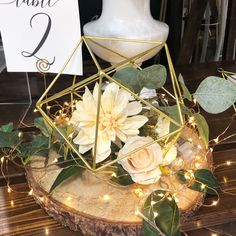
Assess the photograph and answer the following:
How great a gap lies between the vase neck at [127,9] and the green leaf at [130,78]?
0.23m

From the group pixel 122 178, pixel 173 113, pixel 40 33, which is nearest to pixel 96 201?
pixel 122 178


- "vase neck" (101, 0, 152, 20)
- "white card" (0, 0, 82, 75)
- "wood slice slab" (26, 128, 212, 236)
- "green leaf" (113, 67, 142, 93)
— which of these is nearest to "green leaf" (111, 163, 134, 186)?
"wood slice slab" (26, 128, 212, 236)

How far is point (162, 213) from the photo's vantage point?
42 cm

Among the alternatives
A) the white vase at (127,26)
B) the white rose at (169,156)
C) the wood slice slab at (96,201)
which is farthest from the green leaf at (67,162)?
the white vase at (127,26)

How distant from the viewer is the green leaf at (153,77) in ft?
1.58

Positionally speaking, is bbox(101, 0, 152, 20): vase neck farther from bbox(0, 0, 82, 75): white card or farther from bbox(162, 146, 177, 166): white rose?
bbox(162, 146, 177, 166): white rose

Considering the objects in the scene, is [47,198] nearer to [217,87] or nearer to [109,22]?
[217,87]

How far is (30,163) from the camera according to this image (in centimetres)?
52

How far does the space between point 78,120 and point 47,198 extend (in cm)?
11

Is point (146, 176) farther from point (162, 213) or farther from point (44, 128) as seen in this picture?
point (44, 128)

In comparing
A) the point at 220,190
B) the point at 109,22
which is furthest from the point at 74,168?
the point at 109,22

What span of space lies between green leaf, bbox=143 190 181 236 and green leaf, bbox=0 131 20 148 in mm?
239

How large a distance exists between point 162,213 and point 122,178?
7 cm

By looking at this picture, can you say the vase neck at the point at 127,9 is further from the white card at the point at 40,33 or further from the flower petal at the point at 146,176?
the flower petal at the point at 146,176
